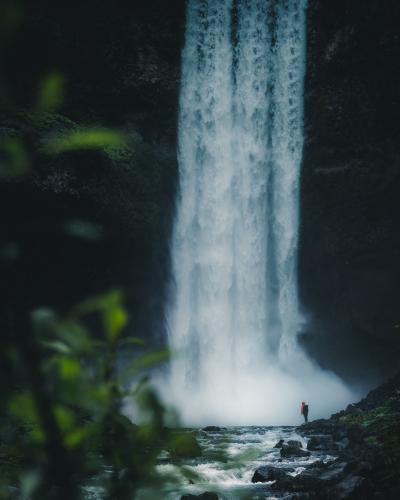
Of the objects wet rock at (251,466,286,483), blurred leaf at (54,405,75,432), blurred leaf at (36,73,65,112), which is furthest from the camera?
wet rock at (251,466,286,483)

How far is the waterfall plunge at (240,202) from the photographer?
75.4ft

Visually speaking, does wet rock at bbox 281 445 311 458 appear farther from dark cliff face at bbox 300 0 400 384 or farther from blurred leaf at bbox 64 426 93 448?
dark cliff face at bbox 300 0 400 384

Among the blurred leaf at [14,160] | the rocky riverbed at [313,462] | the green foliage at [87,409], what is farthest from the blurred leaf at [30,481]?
the blurred leaf at [14,160]

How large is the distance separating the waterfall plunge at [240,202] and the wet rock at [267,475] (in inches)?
524

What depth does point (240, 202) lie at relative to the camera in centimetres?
2395

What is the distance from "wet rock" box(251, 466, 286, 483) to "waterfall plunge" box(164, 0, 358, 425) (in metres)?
13.3

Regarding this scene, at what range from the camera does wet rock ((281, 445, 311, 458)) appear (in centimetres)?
1094

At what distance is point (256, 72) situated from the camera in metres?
24.2

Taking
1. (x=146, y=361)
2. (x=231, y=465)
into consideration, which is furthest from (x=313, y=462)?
(x=146, y=361)

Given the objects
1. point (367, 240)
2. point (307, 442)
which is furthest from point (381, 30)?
point (307, 442)

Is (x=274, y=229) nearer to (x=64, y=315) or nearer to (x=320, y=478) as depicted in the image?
(x=320, y=478)

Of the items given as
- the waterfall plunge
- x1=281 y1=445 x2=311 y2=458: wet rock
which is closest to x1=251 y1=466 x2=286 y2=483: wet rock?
x1=281 y1=445 x2=311 y2=458: wet rock

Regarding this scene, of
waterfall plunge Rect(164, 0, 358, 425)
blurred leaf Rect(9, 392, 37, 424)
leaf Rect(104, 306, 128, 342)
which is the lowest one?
blurred leaf Rect(9, 392, 37, 424)

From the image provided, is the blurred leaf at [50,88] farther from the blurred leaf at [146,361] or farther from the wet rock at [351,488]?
the wet rock at [351,488]
